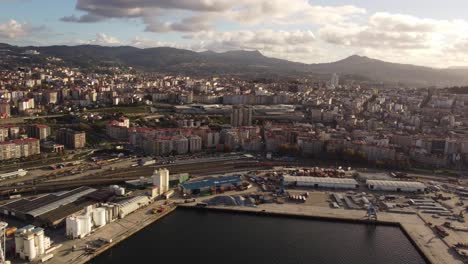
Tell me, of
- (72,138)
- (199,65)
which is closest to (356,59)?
(199,65)

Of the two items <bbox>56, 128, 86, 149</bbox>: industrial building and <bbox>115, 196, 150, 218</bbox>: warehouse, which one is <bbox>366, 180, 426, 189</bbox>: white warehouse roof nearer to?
<bbox>115, 196, 150, 218</bbox>: warehouse

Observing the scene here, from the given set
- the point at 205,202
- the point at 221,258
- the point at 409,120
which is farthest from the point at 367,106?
the point at 221,258

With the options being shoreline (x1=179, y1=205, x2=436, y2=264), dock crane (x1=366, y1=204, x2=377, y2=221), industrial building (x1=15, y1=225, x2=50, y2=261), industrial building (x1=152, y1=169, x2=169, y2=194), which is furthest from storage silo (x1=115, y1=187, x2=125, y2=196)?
dock crane (x1=366, y1=204, x2=377, y2=221)

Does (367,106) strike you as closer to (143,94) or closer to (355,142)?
(355,142)

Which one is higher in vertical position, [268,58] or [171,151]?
[268,58]

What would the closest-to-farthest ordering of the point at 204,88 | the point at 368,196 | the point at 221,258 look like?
1. the point at 221,258
2. the point at 368,196
3. the point at 204,88

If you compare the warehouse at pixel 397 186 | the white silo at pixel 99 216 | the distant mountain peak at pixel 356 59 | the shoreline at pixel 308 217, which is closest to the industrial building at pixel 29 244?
the white silo at pixel 99 216
